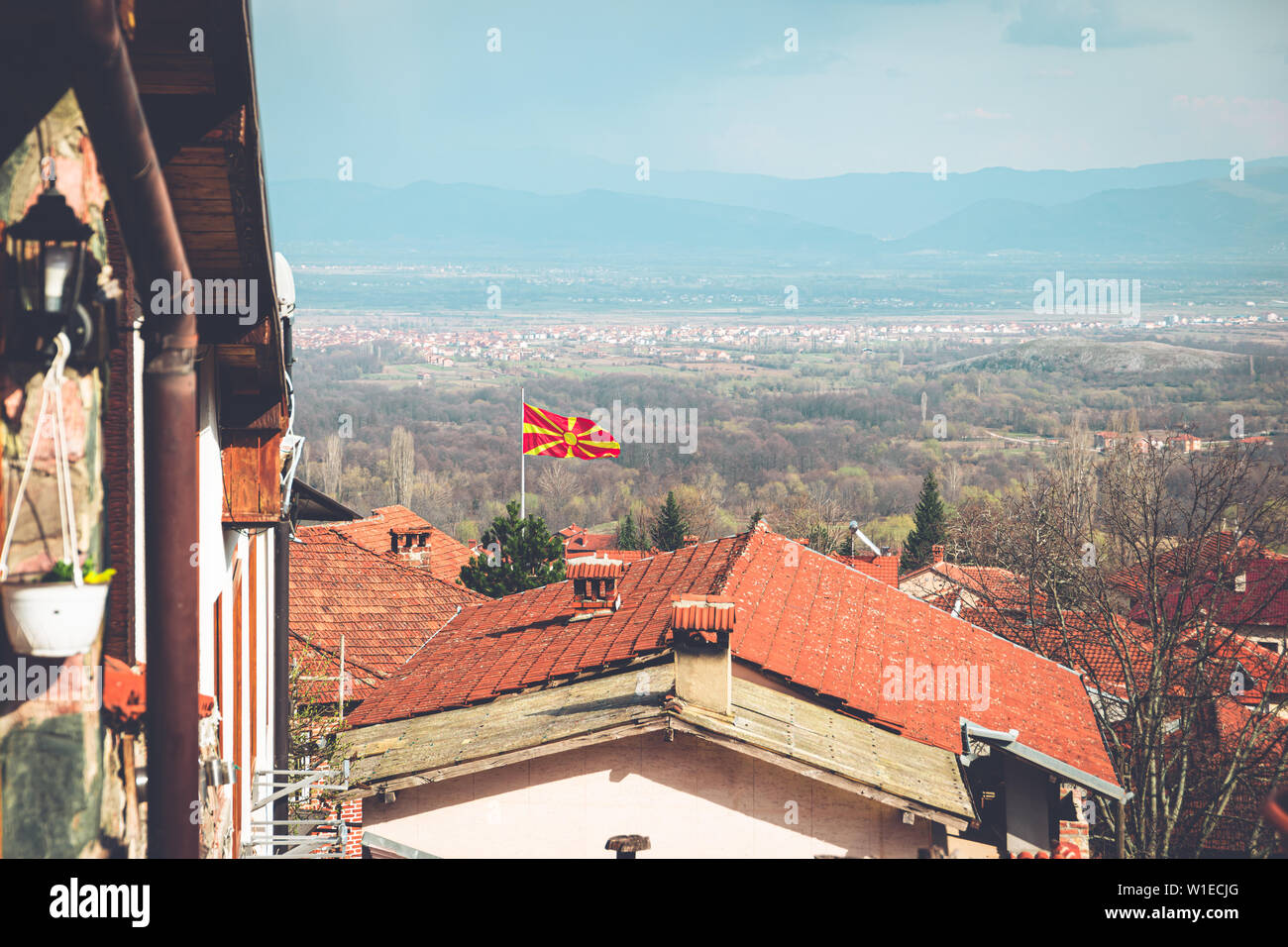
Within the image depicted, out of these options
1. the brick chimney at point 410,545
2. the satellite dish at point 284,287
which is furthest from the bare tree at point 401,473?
the satellite dish at point 284,287

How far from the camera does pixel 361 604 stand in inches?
1000

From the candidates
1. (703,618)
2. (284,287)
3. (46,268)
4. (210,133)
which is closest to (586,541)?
(703,618)

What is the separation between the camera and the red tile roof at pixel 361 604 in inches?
896

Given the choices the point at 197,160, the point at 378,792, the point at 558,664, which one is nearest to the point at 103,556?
the point at 197,160

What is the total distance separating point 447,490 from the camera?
12062cm

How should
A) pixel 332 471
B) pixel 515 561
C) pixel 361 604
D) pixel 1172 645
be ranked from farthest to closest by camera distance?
pixel 332 471 → pixel 515 561 → pixel 1172 645 → pixel 361 604

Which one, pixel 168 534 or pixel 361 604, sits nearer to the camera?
pixel 168 534

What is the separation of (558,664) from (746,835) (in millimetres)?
4418

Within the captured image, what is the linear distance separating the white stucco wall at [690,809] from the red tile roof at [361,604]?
33.4 ft

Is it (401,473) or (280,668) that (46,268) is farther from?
(401,473)

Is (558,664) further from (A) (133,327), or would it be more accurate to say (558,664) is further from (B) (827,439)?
(B) (827,439)

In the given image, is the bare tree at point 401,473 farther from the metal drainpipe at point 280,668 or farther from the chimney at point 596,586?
the metal drainpipe at point 280,668

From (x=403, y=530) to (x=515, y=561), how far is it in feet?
22.0
